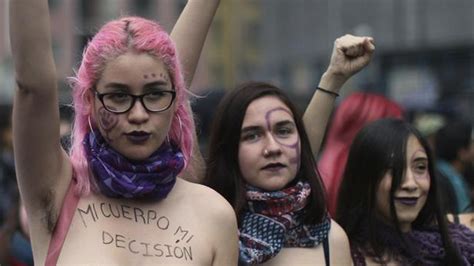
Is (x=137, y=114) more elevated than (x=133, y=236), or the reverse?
(x=137, y=114)

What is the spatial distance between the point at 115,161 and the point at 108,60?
0.86 ft

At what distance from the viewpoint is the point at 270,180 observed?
3664 mm

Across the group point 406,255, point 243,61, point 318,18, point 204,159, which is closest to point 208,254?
point 204,159

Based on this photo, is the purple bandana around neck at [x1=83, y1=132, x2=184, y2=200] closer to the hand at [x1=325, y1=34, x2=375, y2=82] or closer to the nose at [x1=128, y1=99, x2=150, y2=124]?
the nose at [x1=128, y1=99, x2=150, y2=124]

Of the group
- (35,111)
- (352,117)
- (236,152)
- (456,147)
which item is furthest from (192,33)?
(456,147)

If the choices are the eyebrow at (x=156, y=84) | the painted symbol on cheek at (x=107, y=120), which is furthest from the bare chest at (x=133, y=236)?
the eyebrow at (x=156, y=84)

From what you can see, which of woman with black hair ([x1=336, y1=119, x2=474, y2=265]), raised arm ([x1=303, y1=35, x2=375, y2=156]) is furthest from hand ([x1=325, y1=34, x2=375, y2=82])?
woman with black hair ([x1=336, y1=119, x2=474, y2=265])

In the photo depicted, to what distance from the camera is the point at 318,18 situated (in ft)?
101

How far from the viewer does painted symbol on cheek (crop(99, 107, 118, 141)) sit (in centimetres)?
299

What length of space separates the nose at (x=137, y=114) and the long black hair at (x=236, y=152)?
781 millimetres

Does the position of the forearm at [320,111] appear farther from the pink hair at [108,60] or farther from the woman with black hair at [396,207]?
the pink hair at [108,60]

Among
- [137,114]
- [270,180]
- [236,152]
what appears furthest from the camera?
[236,152]

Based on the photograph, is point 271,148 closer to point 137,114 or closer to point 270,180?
point 270,180

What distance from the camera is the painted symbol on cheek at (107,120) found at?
2.99 meters
